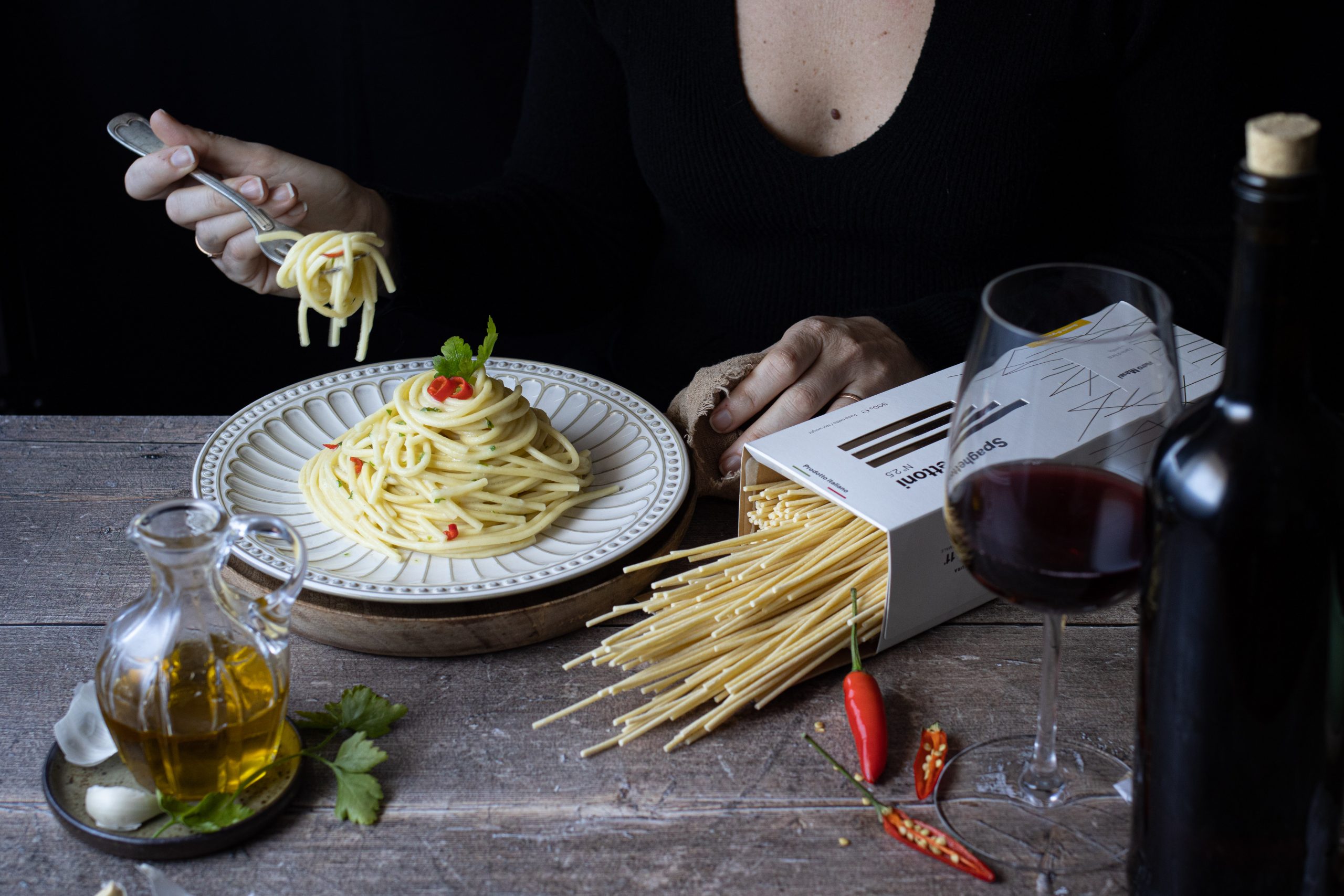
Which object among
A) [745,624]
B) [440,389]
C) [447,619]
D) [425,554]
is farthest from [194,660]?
[440,389]

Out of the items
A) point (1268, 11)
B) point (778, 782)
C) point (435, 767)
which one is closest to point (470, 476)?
point (435, 767)

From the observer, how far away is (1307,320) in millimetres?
606

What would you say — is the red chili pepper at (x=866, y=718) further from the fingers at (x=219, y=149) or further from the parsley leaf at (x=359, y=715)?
the fingers at (x=219, y=149)

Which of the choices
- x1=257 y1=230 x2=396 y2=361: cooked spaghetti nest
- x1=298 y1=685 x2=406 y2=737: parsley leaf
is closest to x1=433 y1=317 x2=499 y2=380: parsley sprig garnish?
x1=257 y1=230 x2=396 y2=361: cooked spaghetti nest

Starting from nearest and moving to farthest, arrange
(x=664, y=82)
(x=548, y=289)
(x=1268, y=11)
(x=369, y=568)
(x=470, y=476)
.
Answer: (x=369, y=568), (x=470, y=476), (x=1268, y=11), (x=664, y=82), (x=548, y=289)

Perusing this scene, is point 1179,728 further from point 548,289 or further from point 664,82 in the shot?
point 548,289

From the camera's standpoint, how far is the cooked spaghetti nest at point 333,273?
1410mm

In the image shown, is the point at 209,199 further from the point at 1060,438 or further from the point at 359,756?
the point at 1060,438

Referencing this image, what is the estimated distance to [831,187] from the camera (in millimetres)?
1823

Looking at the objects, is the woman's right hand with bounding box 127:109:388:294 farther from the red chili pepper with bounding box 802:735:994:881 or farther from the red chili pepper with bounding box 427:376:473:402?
the red chili pepper with bounding box 802:735:994:881

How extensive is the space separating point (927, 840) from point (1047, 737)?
0.42 feet

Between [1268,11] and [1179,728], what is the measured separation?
56.4 inches

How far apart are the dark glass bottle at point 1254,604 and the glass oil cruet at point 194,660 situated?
0.64 meters

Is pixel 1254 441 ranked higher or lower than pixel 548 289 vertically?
higher
